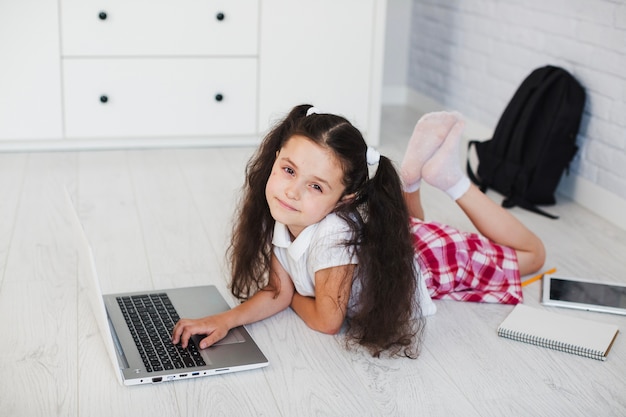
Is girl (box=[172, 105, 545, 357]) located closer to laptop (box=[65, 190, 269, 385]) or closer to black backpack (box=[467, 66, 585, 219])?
laptop (box=[65, 190, 269, 385])

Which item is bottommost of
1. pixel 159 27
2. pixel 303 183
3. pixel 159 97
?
pixel 159 97

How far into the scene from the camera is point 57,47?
2.85 meters

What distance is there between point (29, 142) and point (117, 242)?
0.92 metres

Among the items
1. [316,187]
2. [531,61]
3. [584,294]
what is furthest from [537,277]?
[531,61]

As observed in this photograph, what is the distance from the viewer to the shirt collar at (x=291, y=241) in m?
1.71

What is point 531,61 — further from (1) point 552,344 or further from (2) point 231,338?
(2) point 231,338

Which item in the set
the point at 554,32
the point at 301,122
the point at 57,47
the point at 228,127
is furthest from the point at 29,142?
the point at 554,32

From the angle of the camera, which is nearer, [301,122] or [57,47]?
[301,122]

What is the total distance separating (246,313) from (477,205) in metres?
0.66

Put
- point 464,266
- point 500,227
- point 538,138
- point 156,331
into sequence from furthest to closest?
point 538,138 < point 500,227 < point 464,266 < point 156,331

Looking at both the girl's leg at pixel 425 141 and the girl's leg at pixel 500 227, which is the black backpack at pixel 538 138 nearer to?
the girl's leg at pixel 500 227

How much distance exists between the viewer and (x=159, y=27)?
2.93 m

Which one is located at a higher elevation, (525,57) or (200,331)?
(525,57)

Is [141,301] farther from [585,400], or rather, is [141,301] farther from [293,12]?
[293,12]
